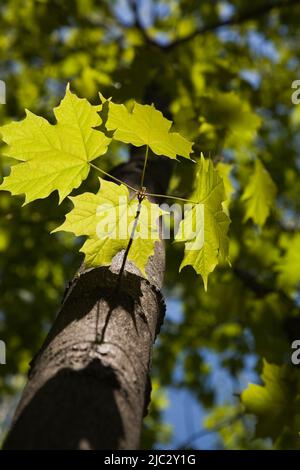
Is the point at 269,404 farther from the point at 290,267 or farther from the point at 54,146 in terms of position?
the point at 290,267

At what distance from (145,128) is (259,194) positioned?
120 centimetres

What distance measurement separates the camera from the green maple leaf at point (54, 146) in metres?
1.28

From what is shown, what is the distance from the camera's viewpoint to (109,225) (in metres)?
1.20

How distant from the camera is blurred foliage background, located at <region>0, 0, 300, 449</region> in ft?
7.40

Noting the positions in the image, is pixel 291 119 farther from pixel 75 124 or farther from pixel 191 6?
pixel 75 124

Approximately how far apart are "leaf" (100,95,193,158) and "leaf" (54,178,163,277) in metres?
0.15

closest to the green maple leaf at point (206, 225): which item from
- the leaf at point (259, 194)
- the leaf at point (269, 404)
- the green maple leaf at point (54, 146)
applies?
the green maple leaf at point (54, 146)

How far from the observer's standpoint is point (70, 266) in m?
4.33

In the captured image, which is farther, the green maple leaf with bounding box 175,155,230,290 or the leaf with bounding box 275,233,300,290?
the leaf with bounding box 275,233,300,290

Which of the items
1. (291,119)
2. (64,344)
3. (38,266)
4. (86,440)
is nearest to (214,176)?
(64,344)

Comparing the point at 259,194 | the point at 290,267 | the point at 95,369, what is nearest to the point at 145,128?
the point at 95,369

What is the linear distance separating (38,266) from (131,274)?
3.16 meters

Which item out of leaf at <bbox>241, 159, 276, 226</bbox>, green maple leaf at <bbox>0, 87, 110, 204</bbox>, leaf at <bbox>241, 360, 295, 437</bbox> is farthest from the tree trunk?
leaf at <bbox>241, 159, 276, 226</bbox>

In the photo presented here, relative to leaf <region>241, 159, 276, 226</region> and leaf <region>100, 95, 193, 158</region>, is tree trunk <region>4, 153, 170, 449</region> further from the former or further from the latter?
leaf <region>241, 159, 276, 226</region>
